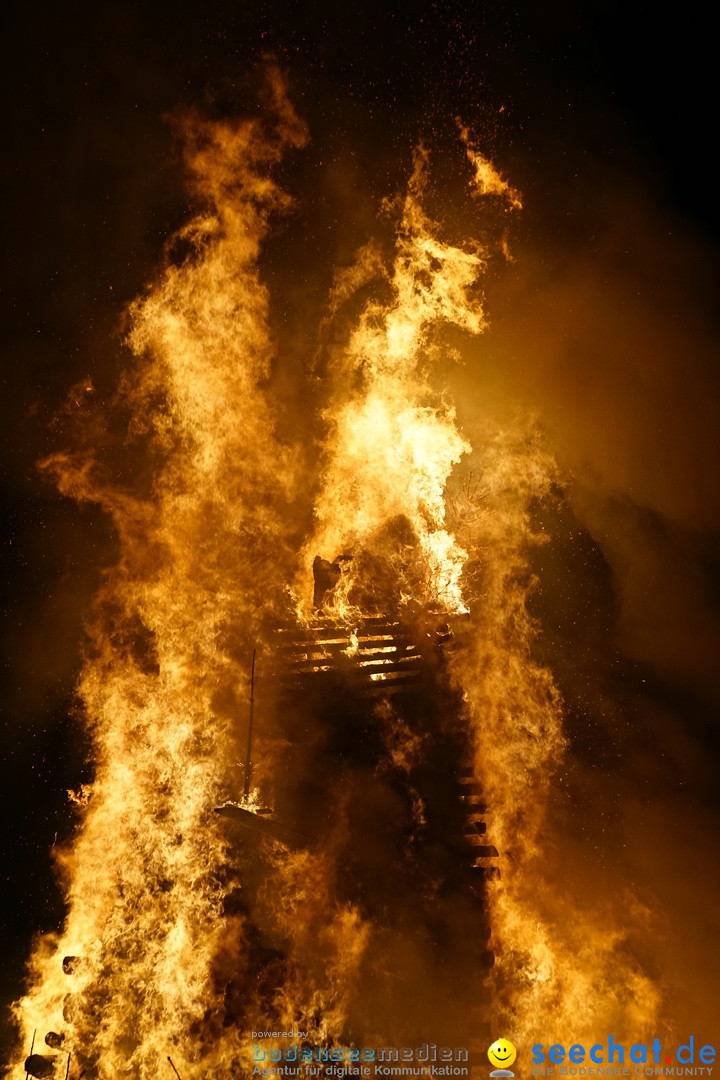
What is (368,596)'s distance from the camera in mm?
6707

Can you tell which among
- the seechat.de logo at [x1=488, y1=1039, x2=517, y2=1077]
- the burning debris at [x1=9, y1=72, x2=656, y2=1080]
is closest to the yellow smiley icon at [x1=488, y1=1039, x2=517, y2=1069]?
the seechat.de logo at [x1=488, y1=1039, x2=517, y2=1077]

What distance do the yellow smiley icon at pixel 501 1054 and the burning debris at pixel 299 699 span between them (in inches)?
21.1

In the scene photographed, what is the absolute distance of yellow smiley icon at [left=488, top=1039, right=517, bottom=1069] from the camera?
5281 millimetres

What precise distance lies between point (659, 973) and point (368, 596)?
6256 millimetres

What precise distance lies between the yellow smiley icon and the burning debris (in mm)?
535

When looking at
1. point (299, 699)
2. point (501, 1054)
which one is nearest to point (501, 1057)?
point (501, 1054)

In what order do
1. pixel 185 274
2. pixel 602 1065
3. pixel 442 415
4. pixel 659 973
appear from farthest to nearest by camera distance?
1. pixel 442 415
2. pixel 185 274
3. pixel 659 973
4. pixel 602 1065

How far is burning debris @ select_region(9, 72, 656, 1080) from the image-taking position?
18.2 feet

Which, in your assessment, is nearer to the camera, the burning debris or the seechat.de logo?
the seechat.de logo

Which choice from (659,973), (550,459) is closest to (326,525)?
(550,459)

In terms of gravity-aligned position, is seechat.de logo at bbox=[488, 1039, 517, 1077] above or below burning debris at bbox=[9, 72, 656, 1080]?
below

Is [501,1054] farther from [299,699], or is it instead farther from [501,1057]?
[299,699]

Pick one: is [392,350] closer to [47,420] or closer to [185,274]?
[185,274]

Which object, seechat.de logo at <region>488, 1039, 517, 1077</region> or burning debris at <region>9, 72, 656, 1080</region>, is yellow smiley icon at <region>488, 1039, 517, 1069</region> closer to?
seechat.de logo at <region>488, 1039, 517, 1077</region>
